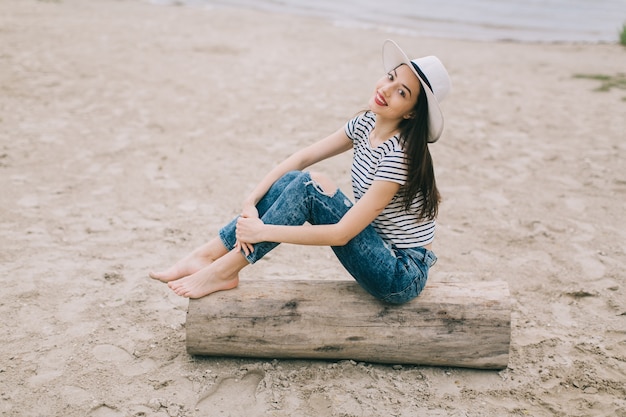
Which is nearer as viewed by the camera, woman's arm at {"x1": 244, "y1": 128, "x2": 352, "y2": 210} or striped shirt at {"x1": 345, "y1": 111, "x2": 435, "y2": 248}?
striped shirt at {"x1": 345, "y1": 111, "x2": 435, "y2": 248}

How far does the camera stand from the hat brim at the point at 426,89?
9.65ft

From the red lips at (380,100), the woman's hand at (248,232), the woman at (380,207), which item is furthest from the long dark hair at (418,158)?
the woman's hand at (248,232)

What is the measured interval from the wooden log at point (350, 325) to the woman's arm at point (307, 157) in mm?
511

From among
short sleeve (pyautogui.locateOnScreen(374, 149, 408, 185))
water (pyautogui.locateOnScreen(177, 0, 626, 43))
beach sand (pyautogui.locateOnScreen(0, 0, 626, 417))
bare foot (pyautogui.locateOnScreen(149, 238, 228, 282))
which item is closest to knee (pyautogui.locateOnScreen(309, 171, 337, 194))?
short sleeve (pyautogui.locateOnScreen(374, 149, 408, 185))

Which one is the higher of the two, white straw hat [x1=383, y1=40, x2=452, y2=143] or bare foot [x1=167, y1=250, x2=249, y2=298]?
white straw hat [x1=383, y1=40, x2=452, y2=143]

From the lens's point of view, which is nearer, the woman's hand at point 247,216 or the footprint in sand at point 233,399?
the footprint in sand at point 233,399

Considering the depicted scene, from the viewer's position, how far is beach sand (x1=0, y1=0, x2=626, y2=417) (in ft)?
10.2

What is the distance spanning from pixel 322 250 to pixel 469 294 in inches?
59.7

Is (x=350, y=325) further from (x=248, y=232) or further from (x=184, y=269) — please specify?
(x=184, y=269)

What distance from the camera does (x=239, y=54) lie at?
945 centimetres

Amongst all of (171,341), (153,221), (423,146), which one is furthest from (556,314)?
(153,221)

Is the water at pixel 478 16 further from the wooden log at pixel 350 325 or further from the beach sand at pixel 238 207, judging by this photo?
the wooden log at pixel 350 325

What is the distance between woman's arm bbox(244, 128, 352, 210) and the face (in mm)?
391

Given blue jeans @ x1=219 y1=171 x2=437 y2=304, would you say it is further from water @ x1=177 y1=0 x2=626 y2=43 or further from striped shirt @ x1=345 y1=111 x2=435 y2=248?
water @ x1=177 y1=0 x2=626 y2=43
